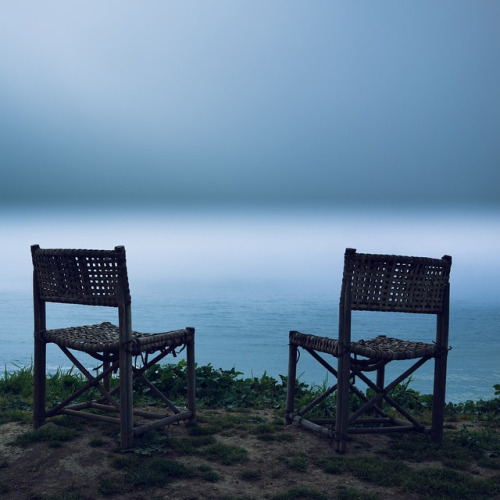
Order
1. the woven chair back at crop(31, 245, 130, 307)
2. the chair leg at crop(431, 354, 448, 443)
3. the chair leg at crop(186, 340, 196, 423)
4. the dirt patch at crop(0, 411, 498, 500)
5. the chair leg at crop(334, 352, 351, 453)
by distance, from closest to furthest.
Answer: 1. the dirt patch at crop(0, 411, 498, 500)
2. the woven chair back at crop(31, 245, 130, 307)
3. the chair leg at crop(334, 352, 351, 453)
4. the chair leg at crop(431, 354, 448, 443)
5. the chair leg at crop(186, 340, 196, 423)

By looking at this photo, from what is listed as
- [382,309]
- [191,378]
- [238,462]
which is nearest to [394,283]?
[382,309]

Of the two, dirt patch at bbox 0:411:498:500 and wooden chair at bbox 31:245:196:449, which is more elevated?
wooden chair at bbox 31:245:196:449

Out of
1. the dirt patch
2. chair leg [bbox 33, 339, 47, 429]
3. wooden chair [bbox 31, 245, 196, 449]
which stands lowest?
the dirt patch

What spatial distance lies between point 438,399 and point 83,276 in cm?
236

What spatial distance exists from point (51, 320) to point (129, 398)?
23.9 m

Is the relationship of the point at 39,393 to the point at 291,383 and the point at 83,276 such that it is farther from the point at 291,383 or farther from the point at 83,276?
the point at 291,383

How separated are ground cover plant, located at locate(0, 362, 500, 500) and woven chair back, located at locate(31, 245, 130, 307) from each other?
34.0 inches

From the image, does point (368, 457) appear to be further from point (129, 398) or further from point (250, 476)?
point (129, 398)

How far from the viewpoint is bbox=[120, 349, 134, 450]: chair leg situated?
12.0ft

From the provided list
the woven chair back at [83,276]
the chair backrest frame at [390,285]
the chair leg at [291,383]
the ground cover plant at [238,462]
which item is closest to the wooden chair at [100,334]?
the woven chair back at [83,276]

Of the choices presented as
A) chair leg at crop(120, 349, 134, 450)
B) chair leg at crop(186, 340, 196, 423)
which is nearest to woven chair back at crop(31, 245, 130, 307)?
chair leg at crop(120, 349, 134, 450)

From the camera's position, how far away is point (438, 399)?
4.03m

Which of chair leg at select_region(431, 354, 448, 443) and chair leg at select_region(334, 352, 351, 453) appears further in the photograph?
chair leg at select_region(431, 354, 448, 443)

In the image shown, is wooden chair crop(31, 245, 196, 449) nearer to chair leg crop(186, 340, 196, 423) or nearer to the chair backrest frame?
chair leg crop(186, 340, 196, 423)
